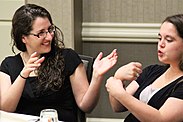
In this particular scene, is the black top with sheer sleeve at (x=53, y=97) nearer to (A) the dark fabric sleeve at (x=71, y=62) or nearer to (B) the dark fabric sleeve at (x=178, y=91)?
(A) the dark fabric sleeve at (x=71, y=62)

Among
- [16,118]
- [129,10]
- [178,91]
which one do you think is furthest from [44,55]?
[129,10]

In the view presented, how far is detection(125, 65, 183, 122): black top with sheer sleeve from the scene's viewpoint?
1.91m

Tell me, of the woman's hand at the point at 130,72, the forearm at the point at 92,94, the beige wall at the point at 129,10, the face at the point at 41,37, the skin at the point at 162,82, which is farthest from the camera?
the beige wall at the point at 129,10

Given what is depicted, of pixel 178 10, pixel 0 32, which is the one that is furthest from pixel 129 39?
pixel 0 32

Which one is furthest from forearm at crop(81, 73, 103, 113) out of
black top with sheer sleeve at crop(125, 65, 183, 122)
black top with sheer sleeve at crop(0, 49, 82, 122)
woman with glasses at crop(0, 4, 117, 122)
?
black top with sheer sleeve at crop(125, 65, 183, 122)

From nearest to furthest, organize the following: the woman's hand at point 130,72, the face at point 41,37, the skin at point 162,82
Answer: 1. the skin at point 162,82
2. the woman's hand at point 130,72
3. the face at point 41,37

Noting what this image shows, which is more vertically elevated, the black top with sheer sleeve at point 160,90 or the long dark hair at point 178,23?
the long dark hair at point 178,23

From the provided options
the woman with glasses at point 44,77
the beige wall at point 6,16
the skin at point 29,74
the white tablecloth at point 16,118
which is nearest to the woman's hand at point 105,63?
the skin at point 29,74

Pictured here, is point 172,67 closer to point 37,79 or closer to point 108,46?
point 37,79

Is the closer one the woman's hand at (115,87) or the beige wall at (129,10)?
the woman's hand at (115,87)

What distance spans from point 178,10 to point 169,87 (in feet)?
4.55

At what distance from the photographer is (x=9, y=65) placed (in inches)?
94.2

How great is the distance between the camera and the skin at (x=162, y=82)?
6.07 ft

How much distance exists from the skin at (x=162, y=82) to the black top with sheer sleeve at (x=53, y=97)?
1.32 feet
